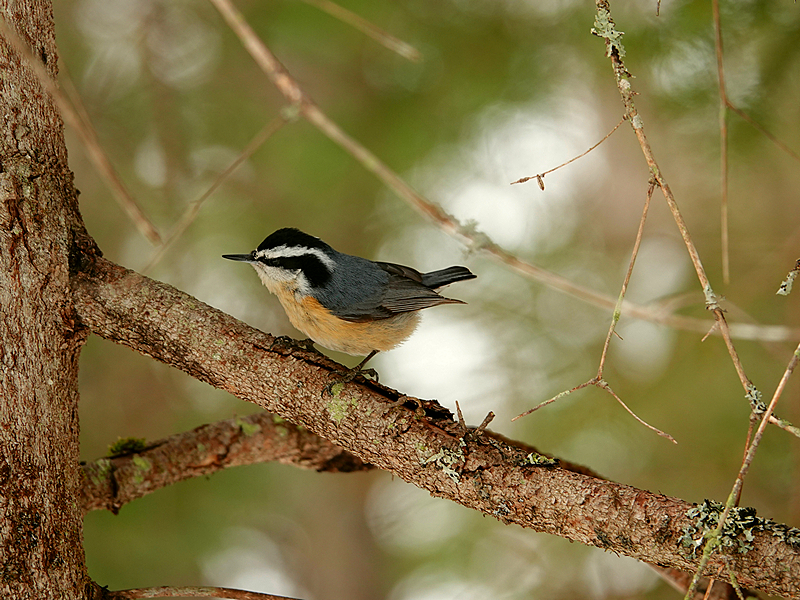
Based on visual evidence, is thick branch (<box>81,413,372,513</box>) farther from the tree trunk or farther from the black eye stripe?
the black eye stripe

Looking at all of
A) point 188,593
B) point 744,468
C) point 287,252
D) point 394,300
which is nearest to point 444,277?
point 394,300

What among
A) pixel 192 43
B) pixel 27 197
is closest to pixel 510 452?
pixel 27 197

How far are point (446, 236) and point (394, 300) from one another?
2.52 feet

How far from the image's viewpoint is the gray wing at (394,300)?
2570 millimetres

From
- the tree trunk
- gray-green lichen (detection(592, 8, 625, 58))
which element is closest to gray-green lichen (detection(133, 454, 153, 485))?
the tree trunk

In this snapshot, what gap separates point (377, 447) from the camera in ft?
5.34

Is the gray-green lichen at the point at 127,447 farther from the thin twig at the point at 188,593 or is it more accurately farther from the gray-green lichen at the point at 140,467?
the thin twig at the point at 188,593

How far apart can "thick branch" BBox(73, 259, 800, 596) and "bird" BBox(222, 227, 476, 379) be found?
0.73m

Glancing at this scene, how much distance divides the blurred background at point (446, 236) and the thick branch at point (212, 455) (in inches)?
44.0

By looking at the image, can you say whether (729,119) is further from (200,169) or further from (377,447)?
(200,169)

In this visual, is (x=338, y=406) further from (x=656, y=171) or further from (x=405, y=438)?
(x=656, y=171)

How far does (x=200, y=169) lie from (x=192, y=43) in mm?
680

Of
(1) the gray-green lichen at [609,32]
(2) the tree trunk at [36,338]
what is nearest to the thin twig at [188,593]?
(2) the tree trunk at [36,338]

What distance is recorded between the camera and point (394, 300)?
104 inches
